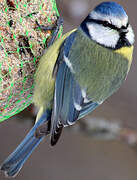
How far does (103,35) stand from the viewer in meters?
1.39

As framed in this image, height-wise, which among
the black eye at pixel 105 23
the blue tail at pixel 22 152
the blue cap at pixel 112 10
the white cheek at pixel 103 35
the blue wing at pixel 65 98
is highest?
the blue cap at pixel 112 10

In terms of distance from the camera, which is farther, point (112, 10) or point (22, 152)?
point (22, 152)

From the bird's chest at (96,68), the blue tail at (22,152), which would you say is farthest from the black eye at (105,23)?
the blue tail at (22,152)

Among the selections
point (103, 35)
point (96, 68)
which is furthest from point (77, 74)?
point (103, 35)

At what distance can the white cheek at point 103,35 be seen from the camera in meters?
1.35

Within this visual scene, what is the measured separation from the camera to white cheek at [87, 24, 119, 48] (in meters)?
1.35

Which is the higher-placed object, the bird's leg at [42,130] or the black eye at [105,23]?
the black eye at [105,23]

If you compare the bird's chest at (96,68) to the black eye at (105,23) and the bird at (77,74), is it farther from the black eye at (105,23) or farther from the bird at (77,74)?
the black eye at (105,23)

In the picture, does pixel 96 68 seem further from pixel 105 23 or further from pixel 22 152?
pixel 22 152

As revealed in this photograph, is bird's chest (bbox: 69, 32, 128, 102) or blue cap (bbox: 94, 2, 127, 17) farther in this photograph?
bird's chest (bbox: 69, 32, 128, 102)

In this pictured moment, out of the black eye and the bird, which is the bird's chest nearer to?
the bird

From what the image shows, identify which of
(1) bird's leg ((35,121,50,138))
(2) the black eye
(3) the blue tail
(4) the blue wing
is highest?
(2) the black eye

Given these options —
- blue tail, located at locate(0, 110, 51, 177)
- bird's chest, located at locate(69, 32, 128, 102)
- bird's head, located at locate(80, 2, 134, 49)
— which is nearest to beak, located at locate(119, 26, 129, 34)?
bird's head, located at locate(80, 2, 134, 49)

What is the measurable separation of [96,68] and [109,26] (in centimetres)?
17
